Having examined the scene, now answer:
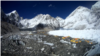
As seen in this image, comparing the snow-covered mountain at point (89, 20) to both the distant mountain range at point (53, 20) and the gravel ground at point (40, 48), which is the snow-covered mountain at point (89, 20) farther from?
the gravel ground at point (40, 48)

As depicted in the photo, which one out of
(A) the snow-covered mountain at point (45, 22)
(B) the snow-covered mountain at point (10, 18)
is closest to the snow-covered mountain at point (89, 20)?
(A) the snow-covered mountain at point (45, 22)

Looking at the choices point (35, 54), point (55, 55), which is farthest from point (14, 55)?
point (55, 55)

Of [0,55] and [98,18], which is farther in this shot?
[98,18]

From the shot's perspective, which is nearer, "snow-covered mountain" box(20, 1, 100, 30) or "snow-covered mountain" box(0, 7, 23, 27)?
"snow-covered mountain" box(0, 7, 23, 27)

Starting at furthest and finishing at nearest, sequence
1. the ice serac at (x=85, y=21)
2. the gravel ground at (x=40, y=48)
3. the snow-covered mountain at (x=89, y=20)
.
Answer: the ice serac at (x=85, y=21), the snow-covered mountain at (x=89, y=20), the gravel ground at (x=40, y=48)

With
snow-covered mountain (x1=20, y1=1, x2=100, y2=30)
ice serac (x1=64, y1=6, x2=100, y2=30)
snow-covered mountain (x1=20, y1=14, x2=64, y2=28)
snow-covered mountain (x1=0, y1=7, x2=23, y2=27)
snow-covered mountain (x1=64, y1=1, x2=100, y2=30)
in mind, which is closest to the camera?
snow-covered mountain (x1=0, y1=7, x2=23, y2=27)

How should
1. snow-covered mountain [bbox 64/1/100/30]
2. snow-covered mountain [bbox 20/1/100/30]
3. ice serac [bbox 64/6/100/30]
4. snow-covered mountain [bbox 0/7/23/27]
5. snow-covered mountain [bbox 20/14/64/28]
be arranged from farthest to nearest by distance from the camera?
snow-covered mountain [bbox 20/14/64/28] < ice serac [bbox 64/6/100/30] < snow-covered mountain [bbox 20/1/100/30] < snow-covered mountain [bbox 64/1/100/30] < snow-covered mountain [bbox 0/7/23/27]

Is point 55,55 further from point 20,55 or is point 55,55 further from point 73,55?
point 20,55

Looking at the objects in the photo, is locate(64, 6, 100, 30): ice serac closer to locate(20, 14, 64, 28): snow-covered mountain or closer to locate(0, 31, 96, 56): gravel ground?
locate(20, 14, 64, 28): snow-covered mountain

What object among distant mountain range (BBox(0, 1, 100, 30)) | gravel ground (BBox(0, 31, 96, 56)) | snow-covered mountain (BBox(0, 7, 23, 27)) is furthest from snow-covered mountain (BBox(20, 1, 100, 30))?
gravel ground (BBox(0, 31, 96, 56))

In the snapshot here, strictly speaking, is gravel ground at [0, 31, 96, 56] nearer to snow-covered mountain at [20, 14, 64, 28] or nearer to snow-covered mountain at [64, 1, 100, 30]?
snow-covered mountain at [64, 1, 100, 30]

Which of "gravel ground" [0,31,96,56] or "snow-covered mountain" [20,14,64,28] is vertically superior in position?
"snow-covered mountain" [20,14,64,28]
